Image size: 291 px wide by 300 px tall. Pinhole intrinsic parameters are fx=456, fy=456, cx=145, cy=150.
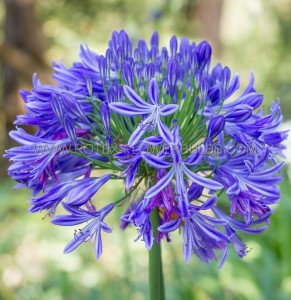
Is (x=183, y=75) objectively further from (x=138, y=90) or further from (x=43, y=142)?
(x=43, y=142)

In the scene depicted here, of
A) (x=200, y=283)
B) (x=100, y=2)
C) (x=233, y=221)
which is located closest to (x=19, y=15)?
(x=100, y=2)

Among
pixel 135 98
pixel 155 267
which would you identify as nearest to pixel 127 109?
pixel 135 98

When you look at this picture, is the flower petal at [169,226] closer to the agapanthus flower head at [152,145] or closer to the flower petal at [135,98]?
the agapanthus flower head at [152,145]

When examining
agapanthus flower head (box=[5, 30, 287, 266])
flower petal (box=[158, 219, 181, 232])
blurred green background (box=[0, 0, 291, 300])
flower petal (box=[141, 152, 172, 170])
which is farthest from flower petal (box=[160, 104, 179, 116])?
blurred green background (box=[0, 0, 291, 300])

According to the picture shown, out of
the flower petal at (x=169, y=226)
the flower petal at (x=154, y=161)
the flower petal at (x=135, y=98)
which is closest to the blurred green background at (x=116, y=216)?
the flower petal at (x=135, y=98)

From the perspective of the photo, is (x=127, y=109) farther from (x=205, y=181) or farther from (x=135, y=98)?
(x=205, y=181)

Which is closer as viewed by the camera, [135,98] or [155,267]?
[135,98]

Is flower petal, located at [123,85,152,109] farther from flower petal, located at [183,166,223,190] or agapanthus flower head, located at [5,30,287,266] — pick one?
flower petal, located at [183,166,223,190]
